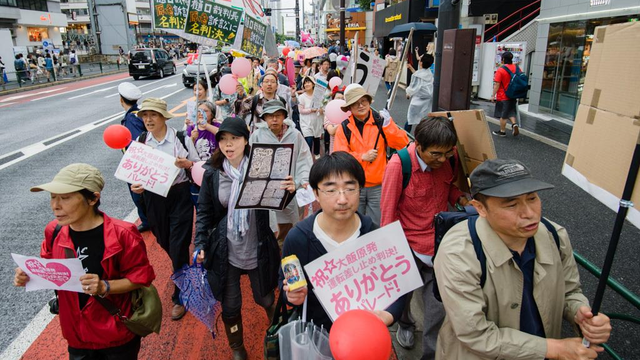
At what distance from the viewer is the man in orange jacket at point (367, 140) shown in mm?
3984

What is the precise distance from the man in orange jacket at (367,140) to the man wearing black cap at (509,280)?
2.18 metres

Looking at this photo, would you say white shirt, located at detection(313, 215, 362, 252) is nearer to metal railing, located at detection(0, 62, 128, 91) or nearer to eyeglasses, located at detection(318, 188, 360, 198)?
eyeglasses, located at detection(318, 188, 360, 198)

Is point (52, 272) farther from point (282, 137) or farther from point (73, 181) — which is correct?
point (282, 137)

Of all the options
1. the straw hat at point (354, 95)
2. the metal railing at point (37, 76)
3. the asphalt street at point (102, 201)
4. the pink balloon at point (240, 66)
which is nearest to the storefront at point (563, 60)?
the asphalt street at point (102, 201)

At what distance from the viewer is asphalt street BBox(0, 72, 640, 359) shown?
13.0 ft

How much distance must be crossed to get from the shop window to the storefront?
44.9m

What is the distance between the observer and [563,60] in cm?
1159

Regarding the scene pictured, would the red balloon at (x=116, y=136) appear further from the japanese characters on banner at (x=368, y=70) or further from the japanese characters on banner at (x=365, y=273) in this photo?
Answer: the japanese characters on banner at (x=368, y=70)

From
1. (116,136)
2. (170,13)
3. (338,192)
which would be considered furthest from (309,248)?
(170,13)

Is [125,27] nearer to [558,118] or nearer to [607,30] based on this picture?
[558,118]

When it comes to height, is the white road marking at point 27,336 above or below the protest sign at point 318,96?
below

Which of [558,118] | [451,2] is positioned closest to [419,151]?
[451,2]

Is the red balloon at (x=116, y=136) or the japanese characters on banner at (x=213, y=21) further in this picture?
the japanese characters on banner at (x=213, y=21)

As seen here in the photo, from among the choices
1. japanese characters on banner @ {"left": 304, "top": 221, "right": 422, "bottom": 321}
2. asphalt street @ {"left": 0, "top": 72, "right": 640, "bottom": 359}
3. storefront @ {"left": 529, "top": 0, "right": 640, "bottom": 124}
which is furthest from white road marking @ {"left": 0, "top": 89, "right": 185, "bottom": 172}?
storefront @ {"left": 529, "top": 0, "right": 640, "bottom": 124}
